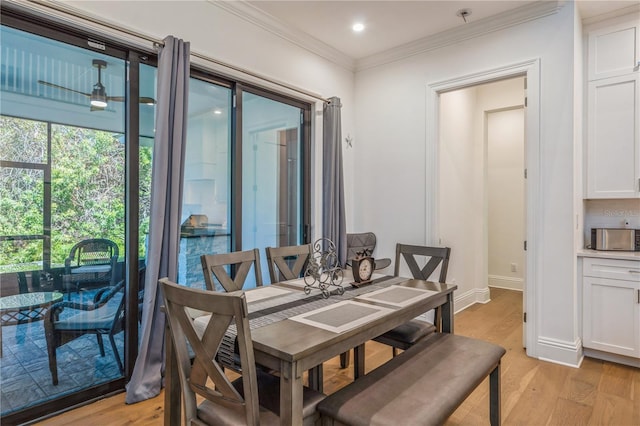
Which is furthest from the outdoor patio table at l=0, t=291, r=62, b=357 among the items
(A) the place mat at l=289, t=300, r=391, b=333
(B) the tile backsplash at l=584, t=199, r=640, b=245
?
(B) the tile backsplash at l=584, t=199, r=640, b=245

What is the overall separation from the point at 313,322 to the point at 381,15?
2.89 m

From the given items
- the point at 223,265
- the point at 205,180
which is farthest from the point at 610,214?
the point at 205,180

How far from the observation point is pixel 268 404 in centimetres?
153

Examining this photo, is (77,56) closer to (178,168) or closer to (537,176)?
(178,168)

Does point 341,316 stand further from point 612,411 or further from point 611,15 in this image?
point 611,15

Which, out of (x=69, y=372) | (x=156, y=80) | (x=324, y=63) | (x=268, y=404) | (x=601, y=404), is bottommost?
(x=601, y=404)

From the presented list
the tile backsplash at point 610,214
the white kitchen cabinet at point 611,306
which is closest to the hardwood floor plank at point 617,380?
the white kitchen cabinet at point 611,306

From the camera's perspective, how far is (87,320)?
2406 mm

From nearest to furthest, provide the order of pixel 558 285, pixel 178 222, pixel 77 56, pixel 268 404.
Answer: pixel 268 404
pixel 77 56
pixel 178 222
pixel 558 285

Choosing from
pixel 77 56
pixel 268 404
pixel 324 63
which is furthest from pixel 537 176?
pixel 77 56

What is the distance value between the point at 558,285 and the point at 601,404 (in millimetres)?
932

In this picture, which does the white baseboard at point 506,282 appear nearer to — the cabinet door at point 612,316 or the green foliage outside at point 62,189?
the cabinet door at point 612,316

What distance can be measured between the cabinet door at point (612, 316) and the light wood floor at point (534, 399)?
178 millimetres

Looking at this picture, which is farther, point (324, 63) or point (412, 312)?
point (324, 63)
